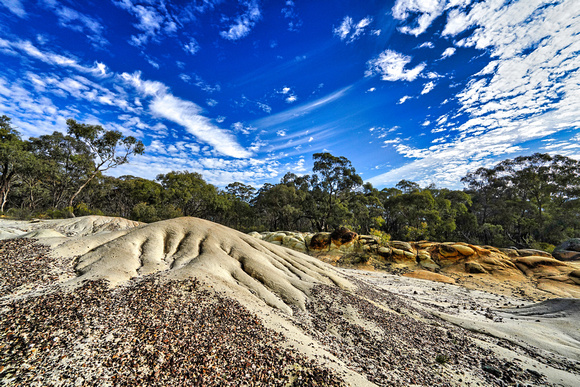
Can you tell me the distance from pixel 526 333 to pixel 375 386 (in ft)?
31.3

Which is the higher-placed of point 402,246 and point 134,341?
point 134,341

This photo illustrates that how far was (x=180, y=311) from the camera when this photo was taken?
5.42 m

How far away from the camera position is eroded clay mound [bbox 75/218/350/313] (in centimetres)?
747

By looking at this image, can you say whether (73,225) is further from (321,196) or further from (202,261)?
(321,196)

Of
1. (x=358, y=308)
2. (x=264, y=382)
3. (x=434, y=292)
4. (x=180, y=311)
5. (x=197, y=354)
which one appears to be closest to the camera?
(x=264, y=382)

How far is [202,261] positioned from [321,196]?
3365 cm

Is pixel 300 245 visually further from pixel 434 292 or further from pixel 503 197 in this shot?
pixel 503 197

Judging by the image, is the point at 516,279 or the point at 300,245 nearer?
the point at 516,279

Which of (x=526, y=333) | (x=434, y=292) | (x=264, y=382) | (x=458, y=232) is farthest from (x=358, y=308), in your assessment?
(x=458, y=232)

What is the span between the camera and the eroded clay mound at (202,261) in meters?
7.47

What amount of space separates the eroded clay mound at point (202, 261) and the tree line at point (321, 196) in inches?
806

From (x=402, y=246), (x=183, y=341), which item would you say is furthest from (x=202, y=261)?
(x=402, y=246)

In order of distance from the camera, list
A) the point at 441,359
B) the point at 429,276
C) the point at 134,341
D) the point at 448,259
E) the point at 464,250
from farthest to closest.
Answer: the point at 448,259 < the point at 464,250 < the point at 429,276 < the point at 441,359 < the point at 134,341

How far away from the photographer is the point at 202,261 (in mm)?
8656
